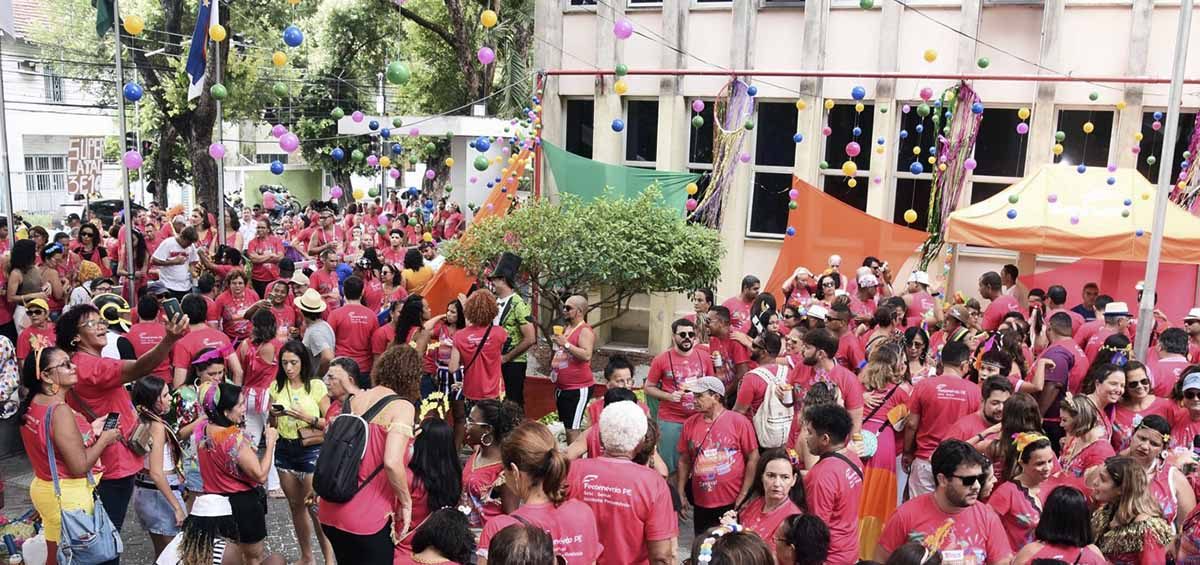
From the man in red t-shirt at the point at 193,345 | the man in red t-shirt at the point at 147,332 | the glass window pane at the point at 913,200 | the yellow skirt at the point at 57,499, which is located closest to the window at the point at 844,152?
the glass window pane at the point at 913,200

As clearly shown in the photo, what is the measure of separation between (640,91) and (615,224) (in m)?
3.74

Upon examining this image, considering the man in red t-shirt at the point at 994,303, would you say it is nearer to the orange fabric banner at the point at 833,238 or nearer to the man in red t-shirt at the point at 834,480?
the orange fabric banner at the point at 833,238

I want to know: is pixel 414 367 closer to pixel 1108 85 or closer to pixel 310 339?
pixel 310 339

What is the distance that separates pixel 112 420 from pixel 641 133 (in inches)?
395

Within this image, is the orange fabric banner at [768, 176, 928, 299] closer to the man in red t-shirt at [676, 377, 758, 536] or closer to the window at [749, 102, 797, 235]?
the window at [749, 102, 797, 235]

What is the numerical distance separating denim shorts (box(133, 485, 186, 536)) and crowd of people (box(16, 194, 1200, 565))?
1 cm

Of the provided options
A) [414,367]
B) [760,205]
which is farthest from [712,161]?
[414,367]

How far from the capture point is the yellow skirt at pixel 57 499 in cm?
506

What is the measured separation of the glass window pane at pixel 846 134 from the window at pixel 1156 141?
3352mm

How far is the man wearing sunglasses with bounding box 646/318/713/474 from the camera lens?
6.74 metres

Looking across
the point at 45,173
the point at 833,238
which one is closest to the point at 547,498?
the point at 833,238

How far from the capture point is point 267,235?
39.3 feet

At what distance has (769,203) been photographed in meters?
14.0

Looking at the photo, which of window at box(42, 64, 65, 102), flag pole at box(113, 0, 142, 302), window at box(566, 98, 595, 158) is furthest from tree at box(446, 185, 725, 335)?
window at box(42, 64, 65, 102)
